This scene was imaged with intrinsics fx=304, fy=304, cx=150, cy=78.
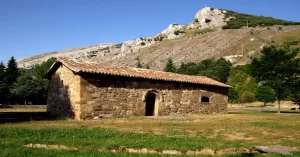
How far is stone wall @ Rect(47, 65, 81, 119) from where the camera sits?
20.0m

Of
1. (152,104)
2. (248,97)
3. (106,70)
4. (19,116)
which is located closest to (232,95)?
(248,97)

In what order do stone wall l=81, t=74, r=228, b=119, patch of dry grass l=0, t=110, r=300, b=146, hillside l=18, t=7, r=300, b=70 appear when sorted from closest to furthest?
patch of dry grass l=0, t=110, r=300, b=146 < stone wall l=81, t=74, r=228, b=119 < hillside l=18, t=7, r=300, b=70

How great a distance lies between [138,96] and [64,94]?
543cm

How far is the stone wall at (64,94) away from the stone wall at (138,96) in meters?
0.60

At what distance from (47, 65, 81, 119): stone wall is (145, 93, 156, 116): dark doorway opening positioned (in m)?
6.37

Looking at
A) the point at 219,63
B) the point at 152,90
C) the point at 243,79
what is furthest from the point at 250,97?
the point at 152,90

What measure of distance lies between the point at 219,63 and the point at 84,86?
194 feet

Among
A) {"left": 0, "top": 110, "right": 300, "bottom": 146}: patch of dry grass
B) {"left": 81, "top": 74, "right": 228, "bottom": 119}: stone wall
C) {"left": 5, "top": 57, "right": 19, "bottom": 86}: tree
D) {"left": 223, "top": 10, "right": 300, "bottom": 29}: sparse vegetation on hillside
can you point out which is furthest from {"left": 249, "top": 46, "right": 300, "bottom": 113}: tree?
{"left": 223, "top": 10, "right": 300, "bottom": 29}: sparse vegetation on hillside

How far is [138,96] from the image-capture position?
75.9 feet

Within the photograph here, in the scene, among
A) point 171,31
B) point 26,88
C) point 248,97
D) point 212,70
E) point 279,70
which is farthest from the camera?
point 171,31

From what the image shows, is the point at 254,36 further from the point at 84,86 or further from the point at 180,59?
the point at 84,86

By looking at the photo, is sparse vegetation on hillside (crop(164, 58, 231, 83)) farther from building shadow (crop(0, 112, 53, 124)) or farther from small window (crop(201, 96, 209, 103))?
Answer: building shadow (crop(0, 112, 53, 124))

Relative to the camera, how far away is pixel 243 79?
67.9 m

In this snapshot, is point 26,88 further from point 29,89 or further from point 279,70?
point 279,70
